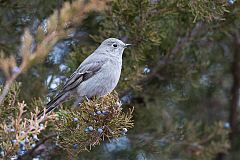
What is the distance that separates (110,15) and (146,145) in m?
1.40

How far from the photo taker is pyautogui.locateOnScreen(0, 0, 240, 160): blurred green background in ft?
14.8

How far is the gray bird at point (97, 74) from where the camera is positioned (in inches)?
185

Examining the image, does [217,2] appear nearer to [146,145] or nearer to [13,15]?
[146,145]

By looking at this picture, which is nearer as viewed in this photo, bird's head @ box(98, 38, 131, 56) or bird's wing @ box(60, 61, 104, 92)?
bird's wing @ box(60, 61, 104, 92)

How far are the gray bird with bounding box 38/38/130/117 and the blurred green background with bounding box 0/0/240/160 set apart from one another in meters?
0.08

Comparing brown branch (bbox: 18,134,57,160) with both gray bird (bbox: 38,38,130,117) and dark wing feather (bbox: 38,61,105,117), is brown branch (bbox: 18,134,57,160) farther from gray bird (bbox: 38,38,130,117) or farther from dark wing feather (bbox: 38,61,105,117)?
gray bird (bbox: 38,38,130,117)

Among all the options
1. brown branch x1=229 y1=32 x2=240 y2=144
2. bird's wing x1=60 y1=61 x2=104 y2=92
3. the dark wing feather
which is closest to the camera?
the dark wing feather

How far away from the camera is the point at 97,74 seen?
197 inches

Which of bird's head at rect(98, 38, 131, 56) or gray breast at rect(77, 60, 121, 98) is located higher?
bird's head at rect(98, 38, 131, 56)

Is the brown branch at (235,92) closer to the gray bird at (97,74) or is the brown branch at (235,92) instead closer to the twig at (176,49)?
the twig at (176,49)

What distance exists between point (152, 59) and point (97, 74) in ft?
2.01


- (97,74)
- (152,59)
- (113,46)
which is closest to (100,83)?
(97,74)

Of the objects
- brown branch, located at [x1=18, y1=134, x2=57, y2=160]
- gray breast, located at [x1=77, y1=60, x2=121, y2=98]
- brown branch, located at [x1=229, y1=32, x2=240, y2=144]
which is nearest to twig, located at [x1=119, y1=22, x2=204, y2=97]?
gray breast, located at [x1=77, y1=60, x2=121, y2=98]

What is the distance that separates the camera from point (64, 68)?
4.98 m
